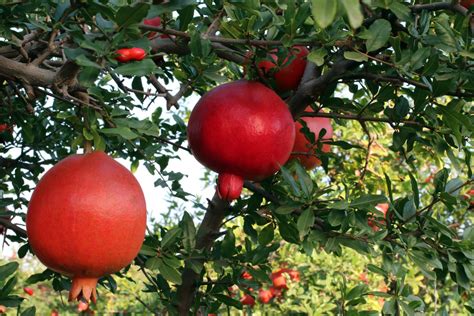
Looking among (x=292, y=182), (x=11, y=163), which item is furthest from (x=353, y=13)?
(x=11, y=163)

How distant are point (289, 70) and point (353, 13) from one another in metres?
0.88

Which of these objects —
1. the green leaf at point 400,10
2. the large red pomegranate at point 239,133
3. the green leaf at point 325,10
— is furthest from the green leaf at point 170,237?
the green leaf at point 325,10

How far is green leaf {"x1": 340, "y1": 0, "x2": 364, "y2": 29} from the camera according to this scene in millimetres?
500

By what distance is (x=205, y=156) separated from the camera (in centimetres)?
117

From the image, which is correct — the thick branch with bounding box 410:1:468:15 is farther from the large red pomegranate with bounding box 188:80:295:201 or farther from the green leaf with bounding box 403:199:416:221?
the green leaf with bounding box 403:199:416:221

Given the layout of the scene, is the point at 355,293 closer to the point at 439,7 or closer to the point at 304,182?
the point at 304,182

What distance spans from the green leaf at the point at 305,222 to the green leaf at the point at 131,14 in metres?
0.54

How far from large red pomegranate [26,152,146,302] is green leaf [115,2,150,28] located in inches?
9.0

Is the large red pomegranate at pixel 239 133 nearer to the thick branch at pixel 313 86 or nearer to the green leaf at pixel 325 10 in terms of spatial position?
the thick branch at pixel 313 86

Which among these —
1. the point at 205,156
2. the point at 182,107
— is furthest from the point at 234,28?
the point at 182,107

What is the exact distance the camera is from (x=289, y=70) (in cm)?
138

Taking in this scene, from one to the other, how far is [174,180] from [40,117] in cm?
46

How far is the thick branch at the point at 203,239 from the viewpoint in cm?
164

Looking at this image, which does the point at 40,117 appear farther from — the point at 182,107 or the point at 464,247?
the point at 182,107
